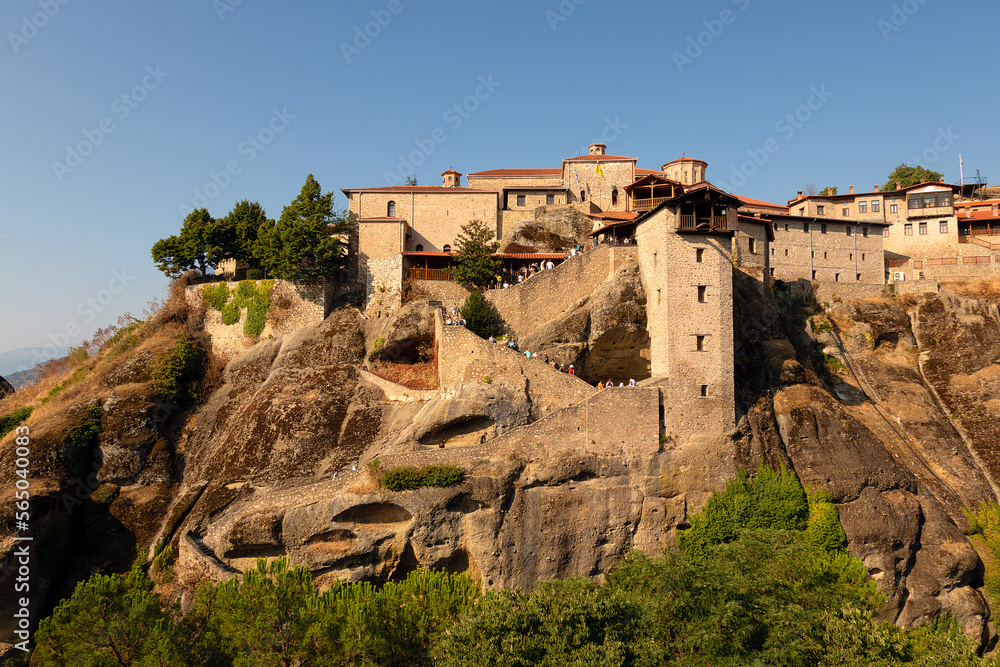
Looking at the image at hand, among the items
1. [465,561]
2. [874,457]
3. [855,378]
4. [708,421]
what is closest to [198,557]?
[465,561]

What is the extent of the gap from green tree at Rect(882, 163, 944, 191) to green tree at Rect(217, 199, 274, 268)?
6132cm

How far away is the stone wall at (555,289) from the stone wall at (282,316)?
11.4 m

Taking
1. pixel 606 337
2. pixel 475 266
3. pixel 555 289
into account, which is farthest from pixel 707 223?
pixel 475 266

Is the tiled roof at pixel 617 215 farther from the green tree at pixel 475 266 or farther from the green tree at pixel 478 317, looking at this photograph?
the green tree at pixel 478 317

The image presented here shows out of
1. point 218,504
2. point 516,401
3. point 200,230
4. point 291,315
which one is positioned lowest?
point 218,504

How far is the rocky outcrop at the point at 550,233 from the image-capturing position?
46312mm

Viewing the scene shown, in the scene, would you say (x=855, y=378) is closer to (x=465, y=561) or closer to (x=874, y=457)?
(x=874, y=457)

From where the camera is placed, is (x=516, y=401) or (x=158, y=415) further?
(x=158, y=415)

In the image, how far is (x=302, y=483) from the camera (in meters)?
32.0

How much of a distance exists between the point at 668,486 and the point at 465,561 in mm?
10092

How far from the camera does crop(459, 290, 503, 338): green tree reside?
121ft

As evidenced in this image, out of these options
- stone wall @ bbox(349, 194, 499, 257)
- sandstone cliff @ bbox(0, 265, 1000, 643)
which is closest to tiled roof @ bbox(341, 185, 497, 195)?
stone wall @ bbox(349, 194, 499, 257)

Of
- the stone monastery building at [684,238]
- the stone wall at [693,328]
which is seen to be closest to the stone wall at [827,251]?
the stone monastery building at [684,238]

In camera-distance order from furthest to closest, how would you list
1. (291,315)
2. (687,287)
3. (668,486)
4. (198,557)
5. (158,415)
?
(291,315)
(158,415)
(687,287)
(668,486)
(198,557)
